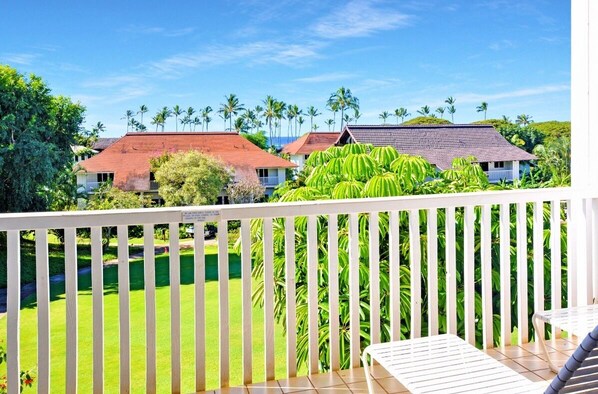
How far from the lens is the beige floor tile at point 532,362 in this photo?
2.87 metres

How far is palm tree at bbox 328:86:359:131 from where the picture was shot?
3777 millimetres

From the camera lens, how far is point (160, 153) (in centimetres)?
339

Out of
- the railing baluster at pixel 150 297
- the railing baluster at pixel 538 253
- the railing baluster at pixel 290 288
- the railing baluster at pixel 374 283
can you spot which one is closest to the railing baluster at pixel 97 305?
the railing baluster at pixel 150 297

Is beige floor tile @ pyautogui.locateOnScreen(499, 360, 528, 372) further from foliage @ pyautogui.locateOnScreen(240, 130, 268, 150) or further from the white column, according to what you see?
foliage @ pyautogui.locateOnScreen(240, 130, 268, 150)

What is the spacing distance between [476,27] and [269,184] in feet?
6.04

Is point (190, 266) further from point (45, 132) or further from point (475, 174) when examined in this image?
point (475, 174)

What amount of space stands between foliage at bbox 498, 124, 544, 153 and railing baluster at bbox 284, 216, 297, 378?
1.96 m

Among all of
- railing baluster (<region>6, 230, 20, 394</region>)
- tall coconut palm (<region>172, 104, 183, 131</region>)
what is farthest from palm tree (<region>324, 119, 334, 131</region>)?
railing baluster (<region>6, 230, 20, 394</region>)

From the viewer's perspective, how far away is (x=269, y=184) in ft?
11.6

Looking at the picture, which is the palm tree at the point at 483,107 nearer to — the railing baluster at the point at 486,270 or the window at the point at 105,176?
the railing baluster at the point at 486,270

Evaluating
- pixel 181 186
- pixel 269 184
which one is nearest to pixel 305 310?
pixel 269 184

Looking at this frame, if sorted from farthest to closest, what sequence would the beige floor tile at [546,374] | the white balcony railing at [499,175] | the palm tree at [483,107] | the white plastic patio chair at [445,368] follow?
the white balcony railing at [499,175]
the palm tree at [483,107]
the beige floor tile at [546,374]
the white plastic patio chair at [445,368]

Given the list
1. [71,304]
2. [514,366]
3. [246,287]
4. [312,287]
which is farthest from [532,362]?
[71,304]

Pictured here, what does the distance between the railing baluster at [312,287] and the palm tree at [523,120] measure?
2.02 meters
